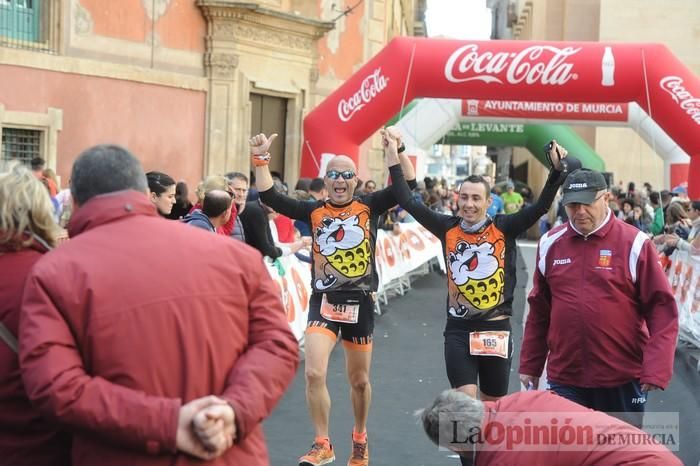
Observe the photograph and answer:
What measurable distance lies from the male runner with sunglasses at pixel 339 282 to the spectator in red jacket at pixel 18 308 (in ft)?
11.9

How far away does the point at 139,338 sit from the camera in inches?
114

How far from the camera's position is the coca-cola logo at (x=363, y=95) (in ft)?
54.7

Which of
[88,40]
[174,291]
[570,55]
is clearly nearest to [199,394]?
[174,291]

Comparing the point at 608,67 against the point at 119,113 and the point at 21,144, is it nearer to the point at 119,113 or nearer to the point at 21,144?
the point at 119,113

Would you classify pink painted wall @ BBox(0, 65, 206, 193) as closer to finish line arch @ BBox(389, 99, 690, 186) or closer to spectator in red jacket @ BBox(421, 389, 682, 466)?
finish line arch @ BBox(389, 99, 690, 186)

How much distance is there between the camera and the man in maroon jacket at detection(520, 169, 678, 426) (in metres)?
5.32

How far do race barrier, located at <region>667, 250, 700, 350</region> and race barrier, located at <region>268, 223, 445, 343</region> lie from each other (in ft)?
12.0

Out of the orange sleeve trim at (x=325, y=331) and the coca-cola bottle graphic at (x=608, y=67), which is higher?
the coca-cola bottle graphic at (x=608, y=67)

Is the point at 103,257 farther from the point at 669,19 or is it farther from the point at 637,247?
the point at 669,19

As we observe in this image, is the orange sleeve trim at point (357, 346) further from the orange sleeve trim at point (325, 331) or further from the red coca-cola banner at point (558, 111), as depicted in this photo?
the red coca-cola banner at point (558, 111)

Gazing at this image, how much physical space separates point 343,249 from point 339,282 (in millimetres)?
230

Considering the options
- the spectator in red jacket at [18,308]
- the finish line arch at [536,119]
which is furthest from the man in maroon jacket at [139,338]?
the finish line arch at [536,119]

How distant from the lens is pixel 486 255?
654cm

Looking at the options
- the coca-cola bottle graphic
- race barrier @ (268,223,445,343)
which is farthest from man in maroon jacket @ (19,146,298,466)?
the coca-cola bottle graphic
